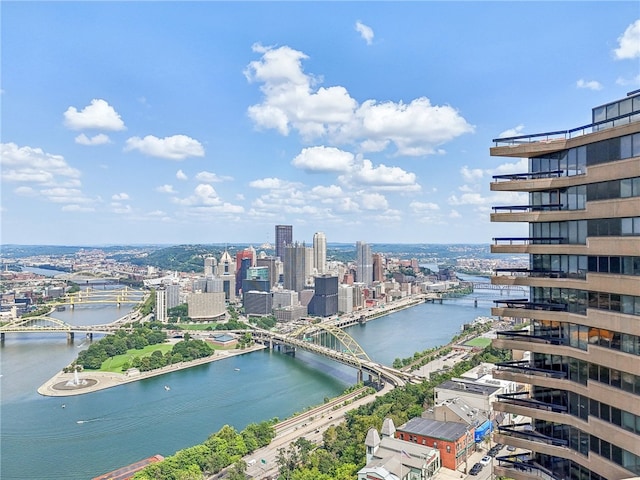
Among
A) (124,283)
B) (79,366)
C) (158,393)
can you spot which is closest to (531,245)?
(158,393)

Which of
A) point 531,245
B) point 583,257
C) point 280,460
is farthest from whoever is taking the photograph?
point 280,460

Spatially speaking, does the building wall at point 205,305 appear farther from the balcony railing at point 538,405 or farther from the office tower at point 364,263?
the balcony railing at point 538,405

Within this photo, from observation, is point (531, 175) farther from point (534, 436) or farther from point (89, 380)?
point (89, 380)

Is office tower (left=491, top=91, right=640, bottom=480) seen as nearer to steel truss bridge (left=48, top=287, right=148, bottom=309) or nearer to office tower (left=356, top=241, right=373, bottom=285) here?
steel truss bridge (left=48, top=287, right=148, bottom=309)

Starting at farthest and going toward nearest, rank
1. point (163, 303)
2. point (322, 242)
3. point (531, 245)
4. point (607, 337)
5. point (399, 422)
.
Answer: point (322, 242), point (163, 303), point (399, 422), point (531, 245), point (607, 337)

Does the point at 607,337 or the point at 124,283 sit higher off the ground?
the point at 607,337

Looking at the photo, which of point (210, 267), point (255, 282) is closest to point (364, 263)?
point (255, 282)

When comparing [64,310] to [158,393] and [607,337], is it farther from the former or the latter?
[607,337]
